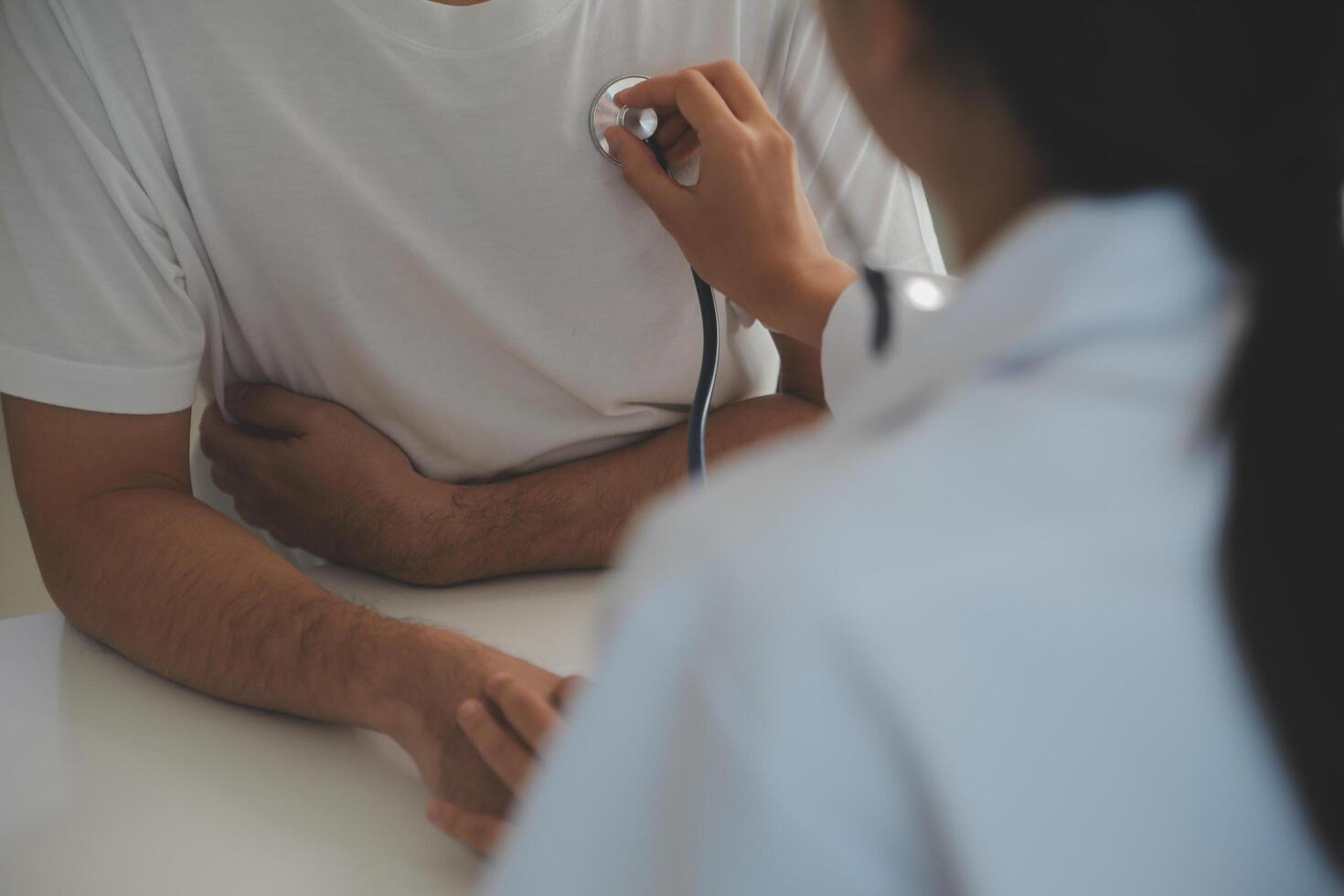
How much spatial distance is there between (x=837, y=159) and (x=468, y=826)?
735 millimetres

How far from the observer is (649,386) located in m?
1.11

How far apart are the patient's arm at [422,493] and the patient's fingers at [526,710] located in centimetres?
30

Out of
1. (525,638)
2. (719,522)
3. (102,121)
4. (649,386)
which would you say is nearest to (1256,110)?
(719,522)

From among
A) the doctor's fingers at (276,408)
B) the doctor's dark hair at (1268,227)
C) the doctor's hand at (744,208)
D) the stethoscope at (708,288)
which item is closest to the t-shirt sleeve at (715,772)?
the doctor's dark hair at (1268,227)

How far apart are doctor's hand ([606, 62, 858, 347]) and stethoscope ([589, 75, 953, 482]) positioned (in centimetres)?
3

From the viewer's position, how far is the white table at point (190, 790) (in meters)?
0.64

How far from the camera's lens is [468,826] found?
0.66 m

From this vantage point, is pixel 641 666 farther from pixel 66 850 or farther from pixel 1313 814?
pixel 66 850

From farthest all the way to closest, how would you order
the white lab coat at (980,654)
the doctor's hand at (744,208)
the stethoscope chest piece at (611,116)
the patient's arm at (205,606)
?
the stethoscope chest piece at (611,116)
the doctor's hand at (744,208)
the patient's arm at (205,606)
the white lab coat at (980,654)

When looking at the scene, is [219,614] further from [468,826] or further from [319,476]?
[468,826]

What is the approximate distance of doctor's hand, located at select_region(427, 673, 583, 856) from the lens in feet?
2.18

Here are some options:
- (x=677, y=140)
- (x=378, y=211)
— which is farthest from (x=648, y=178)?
(x=378, y=211)

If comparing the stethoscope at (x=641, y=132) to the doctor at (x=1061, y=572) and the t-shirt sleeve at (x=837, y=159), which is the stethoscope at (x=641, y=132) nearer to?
the t-shirt sleeve at (x=837, y=159)

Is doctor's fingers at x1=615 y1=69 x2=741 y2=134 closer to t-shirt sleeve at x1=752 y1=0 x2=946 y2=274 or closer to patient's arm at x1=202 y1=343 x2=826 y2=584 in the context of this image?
t-shirt sleeve at x1=752 y1=0 x2=946 y2=274
